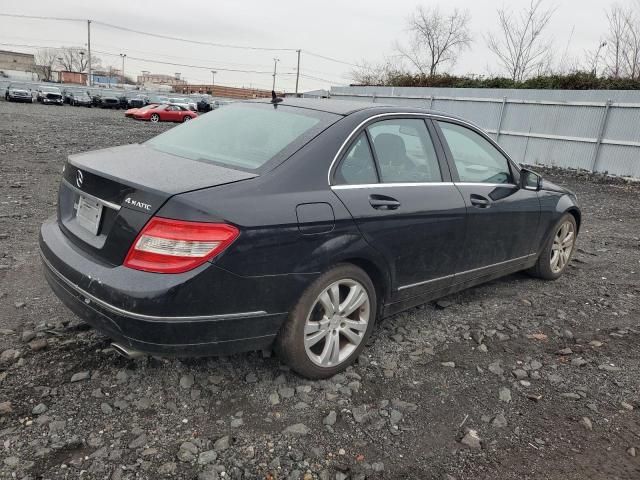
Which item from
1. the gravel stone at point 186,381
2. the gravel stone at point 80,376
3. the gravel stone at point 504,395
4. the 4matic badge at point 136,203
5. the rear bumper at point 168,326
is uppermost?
the 4matic badge at point 136,203

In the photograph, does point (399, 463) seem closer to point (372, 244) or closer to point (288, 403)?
point (288, 403)

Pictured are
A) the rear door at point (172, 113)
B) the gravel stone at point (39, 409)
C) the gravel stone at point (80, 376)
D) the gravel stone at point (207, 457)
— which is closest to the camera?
the gravel stone at point (207, 457)

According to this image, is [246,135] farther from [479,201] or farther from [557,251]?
[557,251]

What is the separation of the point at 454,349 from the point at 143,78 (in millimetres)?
145439

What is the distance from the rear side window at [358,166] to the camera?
2897mm

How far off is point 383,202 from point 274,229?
2.70ft

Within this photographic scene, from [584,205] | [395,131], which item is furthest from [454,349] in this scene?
[584,205]

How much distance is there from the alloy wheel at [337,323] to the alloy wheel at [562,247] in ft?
8.98

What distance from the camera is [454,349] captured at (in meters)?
3.51

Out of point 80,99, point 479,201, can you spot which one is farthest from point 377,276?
point 80,99

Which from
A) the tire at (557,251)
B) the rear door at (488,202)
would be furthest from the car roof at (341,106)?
the tire at (557,251)

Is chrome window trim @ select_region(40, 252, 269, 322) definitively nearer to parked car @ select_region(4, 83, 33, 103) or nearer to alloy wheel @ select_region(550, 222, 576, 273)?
alloy wheel @ select_region(550, 222, 576, 273)

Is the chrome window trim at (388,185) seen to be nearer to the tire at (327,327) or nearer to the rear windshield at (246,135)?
the rear windshield at (246,135)

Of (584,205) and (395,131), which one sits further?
(584,205)
